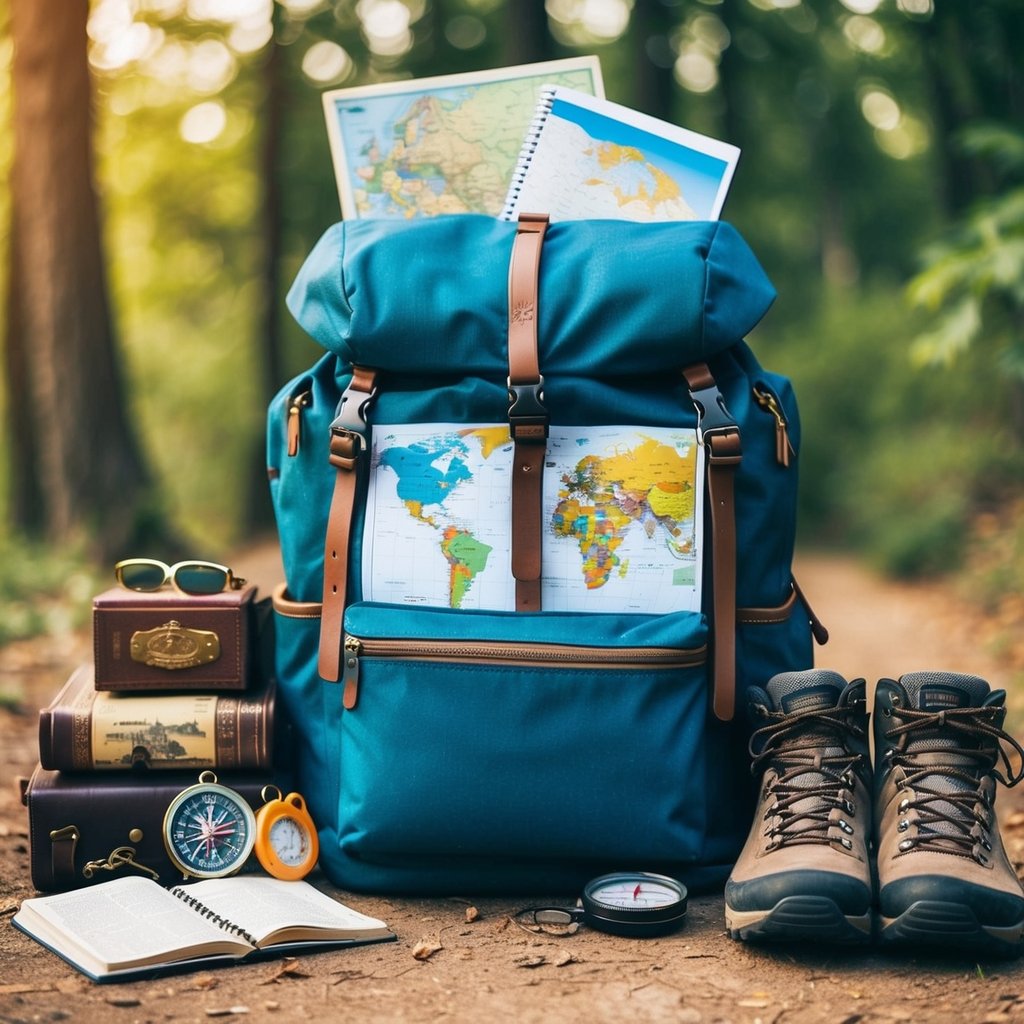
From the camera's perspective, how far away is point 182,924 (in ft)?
6.72

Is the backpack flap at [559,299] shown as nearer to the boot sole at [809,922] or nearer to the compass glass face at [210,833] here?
the compass glass face at [210,833]

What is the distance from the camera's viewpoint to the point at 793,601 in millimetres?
2521

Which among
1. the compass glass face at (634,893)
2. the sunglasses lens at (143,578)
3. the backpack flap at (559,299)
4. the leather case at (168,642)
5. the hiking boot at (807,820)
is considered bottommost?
the compass glass face at (634,893)

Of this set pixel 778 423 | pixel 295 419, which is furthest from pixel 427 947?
pixel 778 423

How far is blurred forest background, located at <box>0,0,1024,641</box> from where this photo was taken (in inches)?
254

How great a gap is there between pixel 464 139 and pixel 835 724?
5.35ft

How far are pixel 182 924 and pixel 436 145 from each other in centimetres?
185

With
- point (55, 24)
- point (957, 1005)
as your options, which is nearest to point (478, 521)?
point (957, 1005)

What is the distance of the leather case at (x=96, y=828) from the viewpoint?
2.29 metres

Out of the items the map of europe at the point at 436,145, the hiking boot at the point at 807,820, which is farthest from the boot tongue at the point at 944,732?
the map of europe at the point at 436,145

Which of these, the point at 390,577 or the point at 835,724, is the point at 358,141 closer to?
the point at 390,577

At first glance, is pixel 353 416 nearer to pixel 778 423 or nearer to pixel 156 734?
pixel 156 734

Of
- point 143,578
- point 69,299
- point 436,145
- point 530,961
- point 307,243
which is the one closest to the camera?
point 530,961

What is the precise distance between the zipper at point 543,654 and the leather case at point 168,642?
0.36m
